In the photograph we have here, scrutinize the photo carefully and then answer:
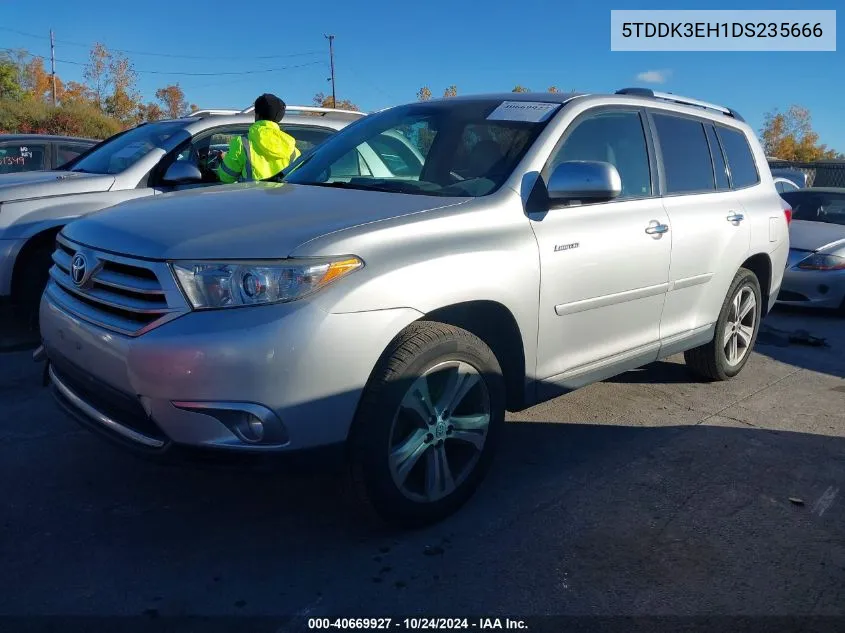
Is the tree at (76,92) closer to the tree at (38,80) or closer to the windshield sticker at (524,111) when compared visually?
the tree at (38,80)

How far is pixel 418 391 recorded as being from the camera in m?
2.96

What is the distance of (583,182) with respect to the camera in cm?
339

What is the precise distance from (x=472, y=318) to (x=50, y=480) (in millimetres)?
2100

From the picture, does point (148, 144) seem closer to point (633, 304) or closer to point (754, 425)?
point (633, 304)

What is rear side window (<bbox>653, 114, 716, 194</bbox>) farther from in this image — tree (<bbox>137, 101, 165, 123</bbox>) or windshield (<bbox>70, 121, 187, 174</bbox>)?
tree (<bbox>137, 101, 165, 123</bbox>)

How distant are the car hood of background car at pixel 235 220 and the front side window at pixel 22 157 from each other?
5.43 metres

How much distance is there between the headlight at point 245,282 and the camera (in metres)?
2.60

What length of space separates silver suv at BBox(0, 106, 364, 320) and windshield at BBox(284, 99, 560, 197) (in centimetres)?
136

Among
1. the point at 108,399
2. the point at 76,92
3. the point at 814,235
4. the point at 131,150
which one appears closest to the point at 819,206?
the point at 814,235

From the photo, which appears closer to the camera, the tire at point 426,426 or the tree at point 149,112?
the tire at point 426,426

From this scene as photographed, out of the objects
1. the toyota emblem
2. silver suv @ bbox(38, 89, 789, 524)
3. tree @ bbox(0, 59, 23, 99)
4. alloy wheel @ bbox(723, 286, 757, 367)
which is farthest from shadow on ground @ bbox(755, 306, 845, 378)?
tree @ bbox(0, 59, 23, 99)

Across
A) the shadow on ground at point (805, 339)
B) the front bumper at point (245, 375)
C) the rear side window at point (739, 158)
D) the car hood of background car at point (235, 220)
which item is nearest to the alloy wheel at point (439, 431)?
the front bumper at point (245, 375)

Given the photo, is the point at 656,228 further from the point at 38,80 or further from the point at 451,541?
the point at 38,80

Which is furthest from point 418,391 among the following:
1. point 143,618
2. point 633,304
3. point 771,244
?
point 771,244
